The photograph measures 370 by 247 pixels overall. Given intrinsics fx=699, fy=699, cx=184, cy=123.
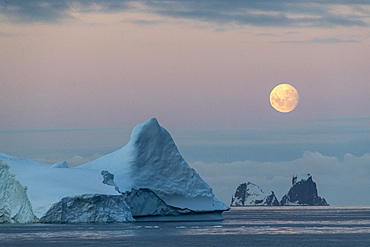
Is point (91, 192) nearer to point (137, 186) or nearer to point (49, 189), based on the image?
point (49, 189)

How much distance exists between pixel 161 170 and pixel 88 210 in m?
10.8

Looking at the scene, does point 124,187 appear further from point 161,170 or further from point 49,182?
point 49,182

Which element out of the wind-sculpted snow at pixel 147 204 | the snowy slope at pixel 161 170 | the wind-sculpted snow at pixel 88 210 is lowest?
the wind-sculpted snow at pixel 88 210

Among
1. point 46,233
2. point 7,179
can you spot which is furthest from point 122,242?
point 7,179

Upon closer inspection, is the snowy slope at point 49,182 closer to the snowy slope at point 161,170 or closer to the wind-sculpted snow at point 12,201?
the wind-sculpted snow at point 12,201

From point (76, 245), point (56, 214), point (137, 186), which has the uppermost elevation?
point (137, 186)

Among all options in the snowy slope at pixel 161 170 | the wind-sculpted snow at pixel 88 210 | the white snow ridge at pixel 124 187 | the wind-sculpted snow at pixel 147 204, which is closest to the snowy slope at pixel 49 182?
the white snow ridge at pixel 124 187

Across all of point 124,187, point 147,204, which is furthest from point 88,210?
point 147,204

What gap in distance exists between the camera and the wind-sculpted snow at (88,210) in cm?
4916

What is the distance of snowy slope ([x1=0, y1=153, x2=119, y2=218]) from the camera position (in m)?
49.5

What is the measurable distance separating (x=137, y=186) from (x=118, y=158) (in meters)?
5.27

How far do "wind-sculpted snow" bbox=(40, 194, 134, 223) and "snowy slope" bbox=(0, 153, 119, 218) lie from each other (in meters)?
0.43

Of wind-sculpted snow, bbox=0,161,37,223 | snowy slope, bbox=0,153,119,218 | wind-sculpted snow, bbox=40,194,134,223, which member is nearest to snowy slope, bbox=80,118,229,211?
snowy slope, bbox=0,153,119,218

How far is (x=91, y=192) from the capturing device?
4966 cm
